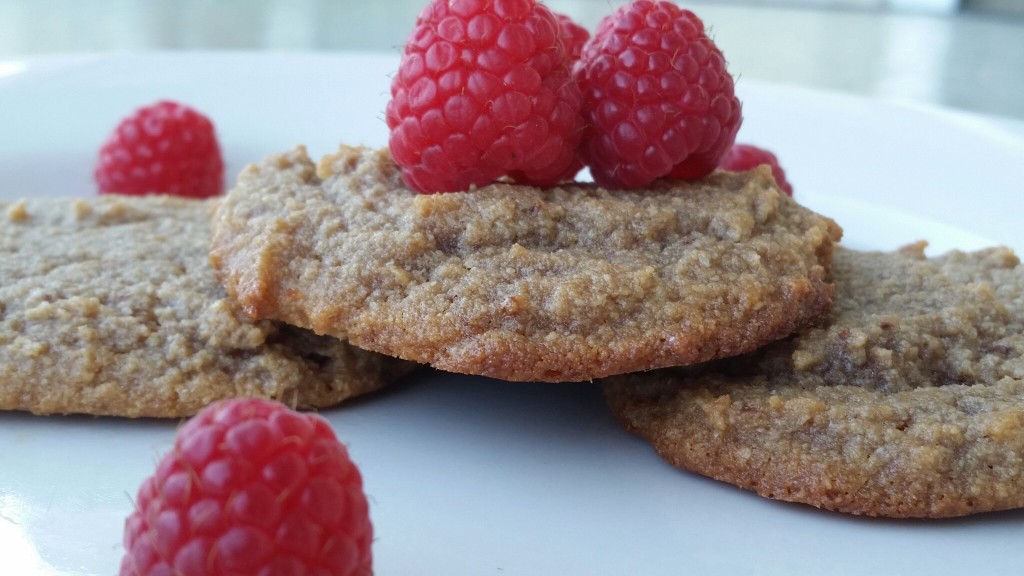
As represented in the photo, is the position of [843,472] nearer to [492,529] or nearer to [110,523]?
[492,529]

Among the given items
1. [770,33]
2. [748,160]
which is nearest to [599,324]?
[748,160]

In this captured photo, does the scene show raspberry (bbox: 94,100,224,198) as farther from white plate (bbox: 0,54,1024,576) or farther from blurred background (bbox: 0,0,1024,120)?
blurred background (bbox: 0,0,1024,120)

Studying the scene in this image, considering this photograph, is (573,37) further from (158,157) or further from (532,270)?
(158,157)

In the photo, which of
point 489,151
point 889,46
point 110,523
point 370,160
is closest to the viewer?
point 110,523

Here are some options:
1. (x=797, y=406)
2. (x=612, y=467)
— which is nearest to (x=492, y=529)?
(x=612, y=467)

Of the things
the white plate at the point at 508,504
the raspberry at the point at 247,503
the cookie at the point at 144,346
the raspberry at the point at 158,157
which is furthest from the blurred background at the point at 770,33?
the raspberry at the point at 247,503

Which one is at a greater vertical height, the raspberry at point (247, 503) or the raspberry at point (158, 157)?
the raspberry at point (247, 503)

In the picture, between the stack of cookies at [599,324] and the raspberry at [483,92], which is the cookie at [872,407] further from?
the raspberry at [483,92]
